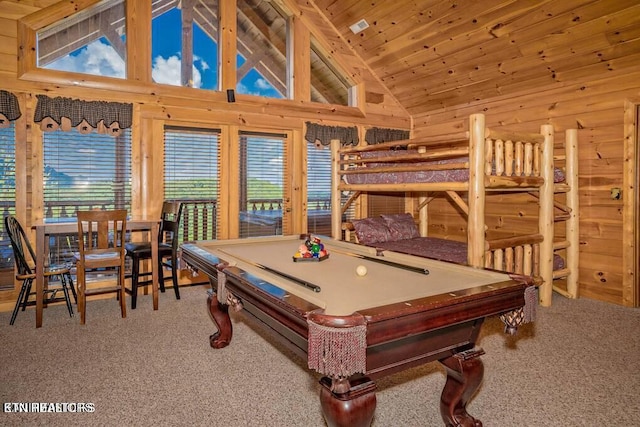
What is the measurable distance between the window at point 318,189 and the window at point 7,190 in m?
3.25

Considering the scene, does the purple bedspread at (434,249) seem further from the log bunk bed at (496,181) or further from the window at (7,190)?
the window at (7,190)

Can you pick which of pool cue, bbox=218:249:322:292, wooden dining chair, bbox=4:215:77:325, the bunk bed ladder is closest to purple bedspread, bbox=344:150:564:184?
the bunk bed ladder

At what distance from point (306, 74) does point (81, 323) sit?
3.93 metres

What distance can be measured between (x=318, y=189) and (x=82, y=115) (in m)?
2.91

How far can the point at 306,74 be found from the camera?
5469mm

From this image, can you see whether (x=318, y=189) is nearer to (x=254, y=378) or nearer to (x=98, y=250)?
(x=98, y=250)

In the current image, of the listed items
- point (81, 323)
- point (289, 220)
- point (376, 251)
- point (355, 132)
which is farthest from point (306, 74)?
point (81, 323)

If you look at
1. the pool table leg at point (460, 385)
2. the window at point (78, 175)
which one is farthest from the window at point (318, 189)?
the pool table leg at point (460, 385)

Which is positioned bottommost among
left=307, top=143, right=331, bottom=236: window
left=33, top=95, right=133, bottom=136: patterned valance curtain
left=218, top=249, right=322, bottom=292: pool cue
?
left=218, top=249, right=322, bottom=292: pool cue

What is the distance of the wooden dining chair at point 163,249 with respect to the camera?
154 inches

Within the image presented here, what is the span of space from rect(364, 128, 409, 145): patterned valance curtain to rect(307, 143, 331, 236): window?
0.66 metres

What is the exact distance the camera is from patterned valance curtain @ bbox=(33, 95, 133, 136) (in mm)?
3978

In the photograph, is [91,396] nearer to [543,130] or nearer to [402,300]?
[402,300]

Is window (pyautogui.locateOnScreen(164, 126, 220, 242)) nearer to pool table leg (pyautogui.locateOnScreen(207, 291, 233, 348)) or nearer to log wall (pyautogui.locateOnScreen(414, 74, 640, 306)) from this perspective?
pool table leg (pyautogui.locateOnScreen(207, 291, 233, 348))
